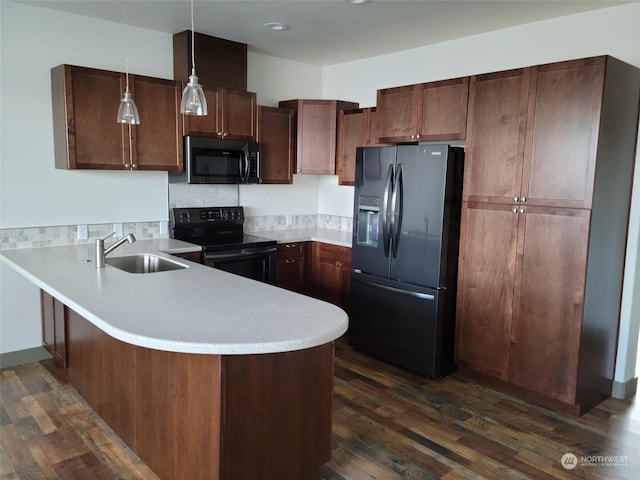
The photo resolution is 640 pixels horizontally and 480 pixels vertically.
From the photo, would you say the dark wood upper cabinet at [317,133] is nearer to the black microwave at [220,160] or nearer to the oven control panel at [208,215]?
the black microwave at [220,160]

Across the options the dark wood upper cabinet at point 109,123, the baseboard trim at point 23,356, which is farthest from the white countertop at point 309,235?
the baseboard trim at point 23,356

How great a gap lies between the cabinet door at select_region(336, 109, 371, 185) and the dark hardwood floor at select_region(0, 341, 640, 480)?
6.64 ft

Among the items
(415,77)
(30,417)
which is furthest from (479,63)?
(30,417)

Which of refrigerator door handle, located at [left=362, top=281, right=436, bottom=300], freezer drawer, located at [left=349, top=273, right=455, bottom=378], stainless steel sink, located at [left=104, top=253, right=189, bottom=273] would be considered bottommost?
freezer drawer, located at [left=349, top=273, right=455, bottom=378]

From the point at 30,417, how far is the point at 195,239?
73.7 inches

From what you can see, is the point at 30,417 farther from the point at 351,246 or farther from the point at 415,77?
the point at 415,77

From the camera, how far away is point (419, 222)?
140 inches

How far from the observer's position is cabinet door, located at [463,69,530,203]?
3.20 meters

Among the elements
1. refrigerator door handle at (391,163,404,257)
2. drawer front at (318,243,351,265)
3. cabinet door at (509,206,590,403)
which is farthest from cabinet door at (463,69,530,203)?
drawer front at (318,243,351,265)

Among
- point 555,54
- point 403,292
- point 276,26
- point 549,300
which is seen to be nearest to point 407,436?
point 403,292

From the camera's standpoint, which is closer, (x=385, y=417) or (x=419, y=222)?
(x=385, y=417)

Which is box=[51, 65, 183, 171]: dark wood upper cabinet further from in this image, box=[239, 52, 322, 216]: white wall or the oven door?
box=[239, 52, 322, 216]: white wall

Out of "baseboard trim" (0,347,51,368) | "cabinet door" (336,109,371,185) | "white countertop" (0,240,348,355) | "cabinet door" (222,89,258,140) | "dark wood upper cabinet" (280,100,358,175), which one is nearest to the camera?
"white countertop" (0,240,348,355)

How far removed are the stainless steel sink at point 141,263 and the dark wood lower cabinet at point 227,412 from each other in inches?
38.8
